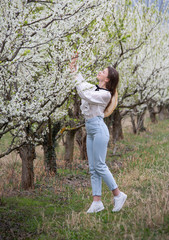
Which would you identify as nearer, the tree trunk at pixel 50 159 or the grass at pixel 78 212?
the grass at pixel 78 212

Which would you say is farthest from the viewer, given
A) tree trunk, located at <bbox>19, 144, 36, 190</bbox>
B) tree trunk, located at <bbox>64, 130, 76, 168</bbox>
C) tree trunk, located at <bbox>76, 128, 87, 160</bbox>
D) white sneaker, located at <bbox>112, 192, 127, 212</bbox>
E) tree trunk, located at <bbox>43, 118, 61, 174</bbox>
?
tree trunk, located at <bbox>76, 128, 87, 160</bbox>

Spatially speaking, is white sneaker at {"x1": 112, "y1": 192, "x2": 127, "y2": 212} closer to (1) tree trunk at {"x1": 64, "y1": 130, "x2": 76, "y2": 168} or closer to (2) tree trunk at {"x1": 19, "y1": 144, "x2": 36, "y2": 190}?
(2) tree trunk at {"x1": 19, "y1": 144, "x2": 36, "y2": 190}

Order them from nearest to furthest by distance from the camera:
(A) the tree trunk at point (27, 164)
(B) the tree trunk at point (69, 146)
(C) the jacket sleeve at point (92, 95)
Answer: (C) the jacket sleeve at point (92, 95) < (A) the tree trunk at point (27, 164) < (B) the tree trunk at point (69, 146)

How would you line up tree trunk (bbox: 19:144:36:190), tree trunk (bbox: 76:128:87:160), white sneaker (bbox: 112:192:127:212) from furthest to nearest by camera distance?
tree trunk (bbox: 76:128:87:160) → tree trunk (bbox: 19:144:36:190) → white sneaker (bbox: 112:192:127:212)

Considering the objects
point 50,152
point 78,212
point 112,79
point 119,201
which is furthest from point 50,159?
point 112,79

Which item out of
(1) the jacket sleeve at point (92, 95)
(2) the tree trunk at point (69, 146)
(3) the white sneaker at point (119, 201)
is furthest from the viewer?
(2) the tree trunk at point (69, 146)

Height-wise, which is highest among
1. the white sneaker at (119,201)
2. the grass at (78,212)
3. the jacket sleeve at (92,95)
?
the jacket sleeve at (92,95)

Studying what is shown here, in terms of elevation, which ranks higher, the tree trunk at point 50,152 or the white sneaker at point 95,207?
the tree trunk at point 50,152

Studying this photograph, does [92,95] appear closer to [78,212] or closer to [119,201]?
[119,201]

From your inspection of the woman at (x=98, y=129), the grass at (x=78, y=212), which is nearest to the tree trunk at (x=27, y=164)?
the grass at (x=78, y=212)

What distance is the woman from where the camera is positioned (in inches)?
159

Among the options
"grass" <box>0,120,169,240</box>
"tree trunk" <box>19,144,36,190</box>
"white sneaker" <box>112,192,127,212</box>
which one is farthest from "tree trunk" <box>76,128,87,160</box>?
"white sneaker" <box>112,192,127,212</box>

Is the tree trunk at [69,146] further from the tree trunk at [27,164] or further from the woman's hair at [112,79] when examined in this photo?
the woman's hair at [112,79]

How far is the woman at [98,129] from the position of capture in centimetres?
404
